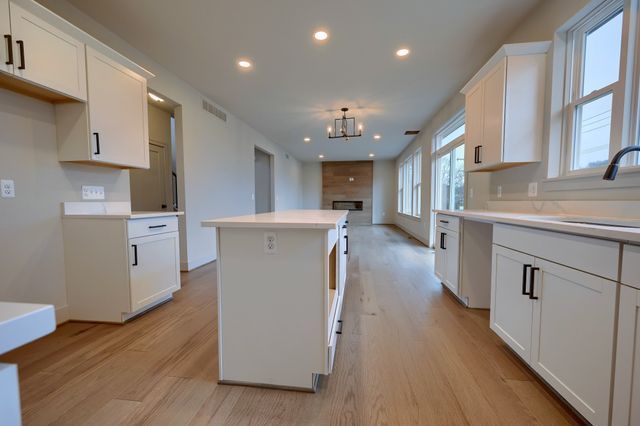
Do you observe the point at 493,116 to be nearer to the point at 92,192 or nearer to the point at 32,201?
the point at 92,192

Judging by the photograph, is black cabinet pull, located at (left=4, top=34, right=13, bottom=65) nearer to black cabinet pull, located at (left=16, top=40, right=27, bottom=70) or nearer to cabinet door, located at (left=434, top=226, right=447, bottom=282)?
black cabinet pull, located at (left=16, top=40, right=27, bottom=70)

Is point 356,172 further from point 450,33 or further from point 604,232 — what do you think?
point 604,232

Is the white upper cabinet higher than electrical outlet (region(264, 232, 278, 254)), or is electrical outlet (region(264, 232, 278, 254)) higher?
the white upper cabinet

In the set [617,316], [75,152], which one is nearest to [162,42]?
[75,152]

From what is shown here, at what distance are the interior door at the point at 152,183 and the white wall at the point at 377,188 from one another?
266 inches

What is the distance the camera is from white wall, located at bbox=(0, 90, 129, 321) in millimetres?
1773

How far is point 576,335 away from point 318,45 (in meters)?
3.00

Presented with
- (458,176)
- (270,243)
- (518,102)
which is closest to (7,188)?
(270,243)

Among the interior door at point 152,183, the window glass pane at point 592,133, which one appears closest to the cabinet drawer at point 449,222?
the window glass pane at point 592,133

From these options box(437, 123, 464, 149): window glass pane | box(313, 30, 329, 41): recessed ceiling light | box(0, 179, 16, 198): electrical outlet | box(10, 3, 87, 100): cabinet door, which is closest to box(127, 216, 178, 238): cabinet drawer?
box(0, 179, 16, 198): electrical outlet

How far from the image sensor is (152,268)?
7.49 ft

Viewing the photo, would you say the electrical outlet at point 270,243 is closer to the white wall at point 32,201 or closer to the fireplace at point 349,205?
the white wall at point 32,201

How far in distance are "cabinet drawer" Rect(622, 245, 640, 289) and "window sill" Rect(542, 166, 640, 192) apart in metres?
0.90

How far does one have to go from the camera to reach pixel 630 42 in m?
1.51
